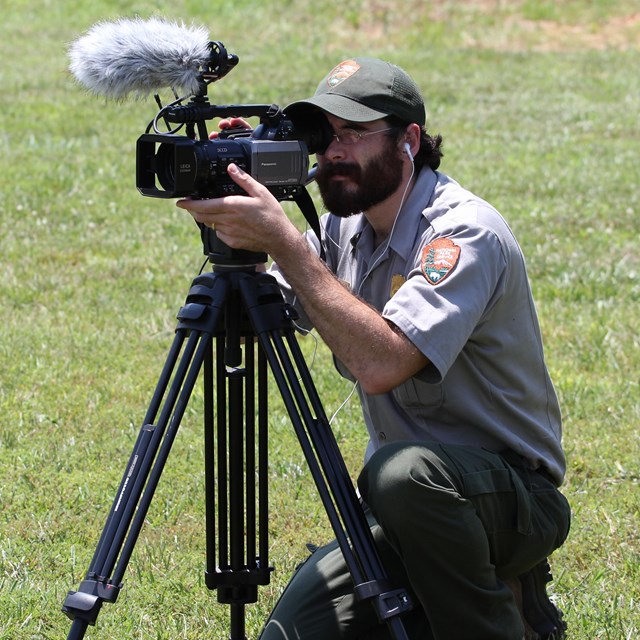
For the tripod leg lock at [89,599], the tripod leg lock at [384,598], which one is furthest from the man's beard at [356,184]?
the tripod leg lock at [89,599]

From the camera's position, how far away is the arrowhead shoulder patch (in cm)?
290

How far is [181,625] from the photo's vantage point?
3346 millimetres

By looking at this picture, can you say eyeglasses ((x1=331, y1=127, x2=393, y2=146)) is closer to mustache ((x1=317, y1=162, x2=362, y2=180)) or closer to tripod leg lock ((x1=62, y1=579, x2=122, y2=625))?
mustache ((x1=317, y1=162, x2=362, y2=180))

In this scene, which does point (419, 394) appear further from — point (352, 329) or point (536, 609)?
point (536, 609)

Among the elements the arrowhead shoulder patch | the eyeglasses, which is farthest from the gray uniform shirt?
the eyeglasses

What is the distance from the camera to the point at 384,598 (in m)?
2.67

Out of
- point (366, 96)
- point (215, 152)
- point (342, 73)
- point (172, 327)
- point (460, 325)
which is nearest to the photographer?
point (215, 152)

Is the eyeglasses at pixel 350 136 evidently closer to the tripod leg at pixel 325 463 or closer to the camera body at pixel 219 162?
the camera body at pixel 219 162

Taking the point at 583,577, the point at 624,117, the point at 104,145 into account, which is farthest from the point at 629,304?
the point at 624,117

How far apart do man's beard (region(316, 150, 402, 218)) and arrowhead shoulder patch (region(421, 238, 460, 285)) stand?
0.28m

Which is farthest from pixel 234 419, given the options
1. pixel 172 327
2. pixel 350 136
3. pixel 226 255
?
pixel 172 327

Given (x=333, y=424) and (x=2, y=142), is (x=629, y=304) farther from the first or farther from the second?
(x=2, y=142)

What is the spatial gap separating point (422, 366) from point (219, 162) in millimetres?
736

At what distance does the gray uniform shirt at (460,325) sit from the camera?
2885 millimetres
